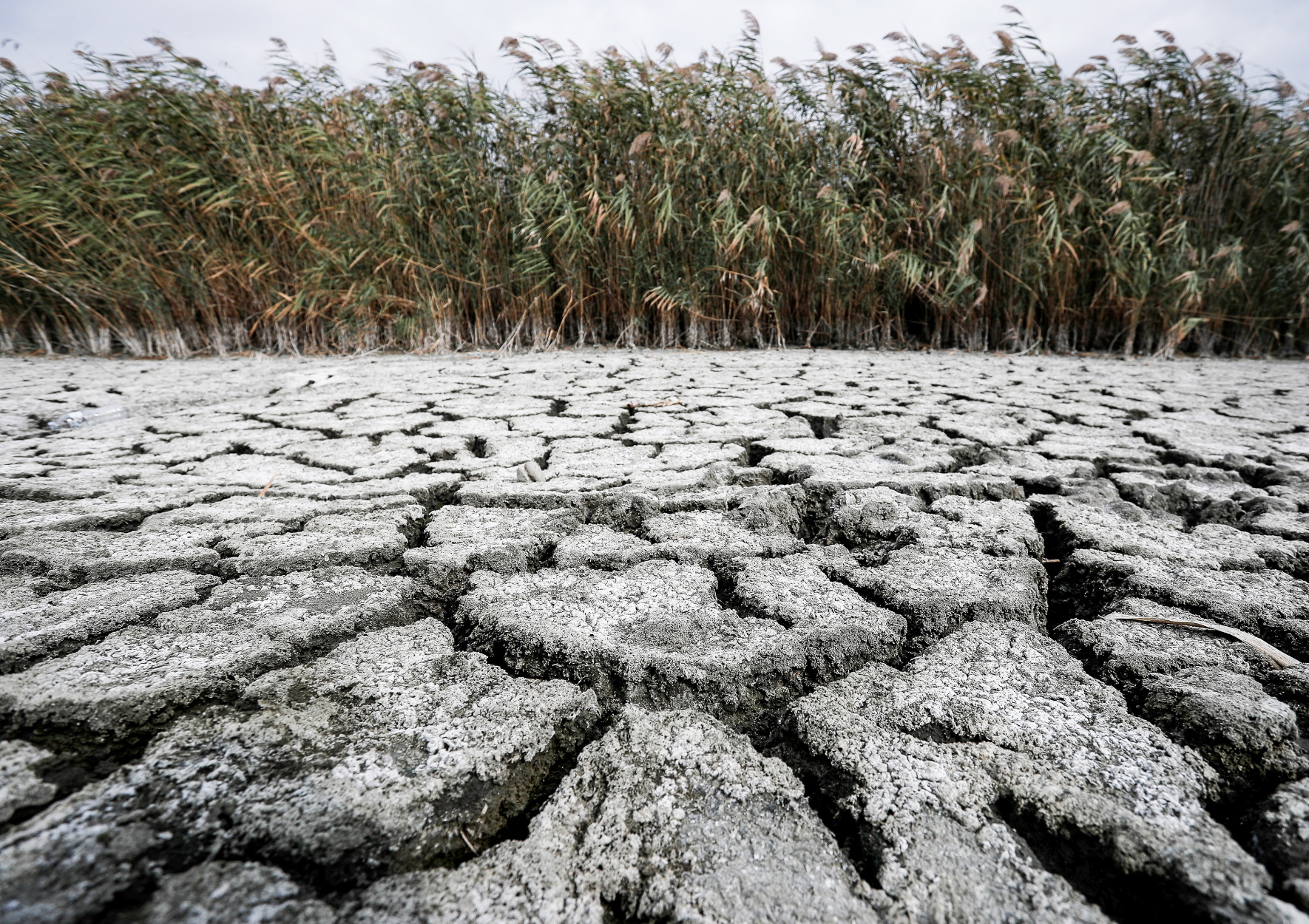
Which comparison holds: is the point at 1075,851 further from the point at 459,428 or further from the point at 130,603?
the point at 459,428

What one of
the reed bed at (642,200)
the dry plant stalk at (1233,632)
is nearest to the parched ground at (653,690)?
the dry plant stalk at (1233,632)

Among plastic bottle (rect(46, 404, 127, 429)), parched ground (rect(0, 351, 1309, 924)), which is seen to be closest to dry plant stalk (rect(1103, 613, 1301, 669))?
parched ground (rect(0, 351, 1309, 924))

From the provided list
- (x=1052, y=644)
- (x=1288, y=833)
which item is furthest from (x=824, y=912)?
(x=1052, y=644)

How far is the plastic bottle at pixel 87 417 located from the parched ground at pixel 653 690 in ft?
2.53

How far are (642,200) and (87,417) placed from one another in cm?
302

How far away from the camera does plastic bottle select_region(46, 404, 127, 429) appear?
7.01 ft

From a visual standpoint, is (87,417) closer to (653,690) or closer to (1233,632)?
(653,690)

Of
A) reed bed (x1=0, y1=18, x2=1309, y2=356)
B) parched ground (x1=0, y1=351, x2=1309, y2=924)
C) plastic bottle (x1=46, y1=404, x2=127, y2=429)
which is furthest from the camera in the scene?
reed bed (x1=0, y1=18, x2=1309, y2=356)

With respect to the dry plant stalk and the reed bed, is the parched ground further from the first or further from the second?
the reed bed

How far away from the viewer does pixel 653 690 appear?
0.75m

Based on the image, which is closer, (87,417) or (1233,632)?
(1233,632)

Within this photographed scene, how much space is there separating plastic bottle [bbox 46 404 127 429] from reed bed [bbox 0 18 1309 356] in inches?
73.2

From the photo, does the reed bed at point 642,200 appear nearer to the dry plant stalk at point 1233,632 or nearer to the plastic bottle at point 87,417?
the plastic bottle at point 87,417

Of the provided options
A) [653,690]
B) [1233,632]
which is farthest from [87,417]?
[1233,632]
